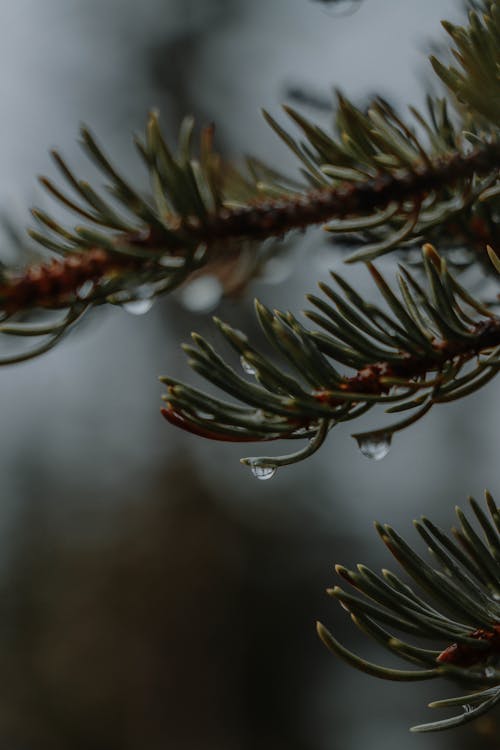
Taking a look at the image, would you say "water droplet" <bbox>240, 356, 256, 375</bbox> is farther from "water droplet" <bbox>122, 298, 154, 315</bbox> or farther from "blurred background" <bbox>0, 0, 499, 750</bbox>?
"blurred background" <bbox>0, 0, 499, 750</bbox>

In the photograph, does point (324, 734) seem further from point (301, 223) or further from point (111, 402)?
point (301, 223)

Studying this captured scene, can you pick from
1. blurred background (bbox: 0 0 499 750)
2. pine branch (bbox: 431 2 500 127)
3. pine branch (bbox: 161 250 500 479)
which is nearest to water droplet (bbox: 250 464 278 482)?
pine branch (bbox: 161 250 500 479)

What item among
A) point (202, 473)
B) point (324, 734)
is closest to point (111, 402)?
point (202, 473)

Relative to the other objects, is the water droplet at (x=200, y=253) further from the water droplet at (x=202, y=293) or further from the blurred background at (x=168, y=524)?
the blurred background at (x=168, y=524)

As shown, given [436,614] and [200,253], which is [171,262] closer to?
[200,253]

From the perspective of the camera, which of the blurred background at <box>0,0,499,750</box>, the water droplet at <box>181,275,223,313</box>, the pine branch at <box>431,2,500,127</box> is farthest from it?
the blurred background at <box>0,0,499,750</box>
